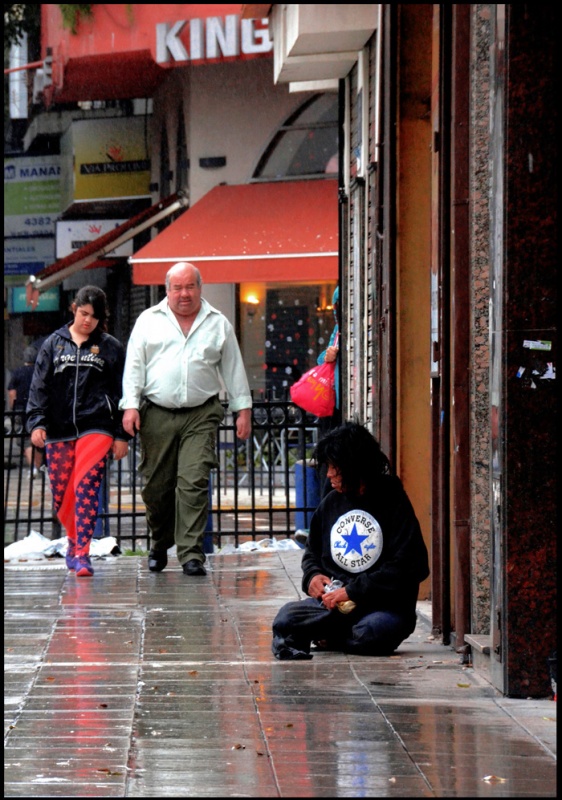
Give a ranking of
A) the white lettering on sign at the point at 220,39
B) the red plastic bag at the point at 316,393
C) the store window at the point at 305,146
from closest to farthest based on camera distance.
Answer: the red plastic bag at the point at 316,393
the white lettering on sign at the point at 220,39
the store window at the point at 305,146

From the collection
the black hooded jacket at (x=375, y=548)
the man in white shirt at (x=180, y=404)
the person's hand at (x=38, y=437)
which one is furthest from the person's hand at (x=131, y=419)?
the black hooded jacket at (x=375, y=548)

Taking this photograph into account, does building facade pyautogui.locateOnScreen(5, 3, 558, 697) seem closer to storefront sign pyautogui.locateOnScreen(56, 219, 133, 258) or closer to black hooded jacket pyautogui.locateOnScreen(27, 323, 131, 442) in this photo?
black hooded jacket pyautogui.locateOnScreen(27, 323, 131, 442)

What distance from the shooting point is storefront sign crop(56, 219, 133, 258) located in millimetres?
26672

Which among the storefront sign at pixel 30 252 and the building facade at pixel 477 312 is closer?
the building facade at pixel 477 312

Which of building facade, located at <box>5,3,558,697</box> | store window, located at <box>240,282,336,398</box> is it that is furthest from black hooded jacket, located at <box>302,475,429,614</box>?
store window, located at <box>240,282,336,398</box>

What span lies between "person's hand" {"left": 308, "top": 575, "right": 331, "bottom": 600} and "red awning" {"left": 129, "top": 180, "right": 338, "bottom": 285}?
11.1m

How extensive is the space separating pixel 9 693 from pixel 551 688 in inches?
82.4

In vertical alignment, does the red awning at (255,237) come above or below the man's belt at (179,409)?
above

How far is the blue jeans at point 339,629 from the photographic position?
6586 mm

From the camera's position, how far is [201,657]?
6.69m

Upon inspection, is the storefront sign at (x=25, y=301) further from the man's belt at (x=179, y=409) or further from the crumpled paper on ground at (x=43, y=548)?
the man's belt at (x=179, y=409)

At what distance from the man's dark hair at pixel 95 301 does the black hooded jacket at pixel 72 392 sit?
0.67 feet

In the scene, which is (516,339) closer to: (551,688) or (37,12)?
(551,688)

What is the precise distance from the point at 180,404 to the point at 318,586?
335cm
